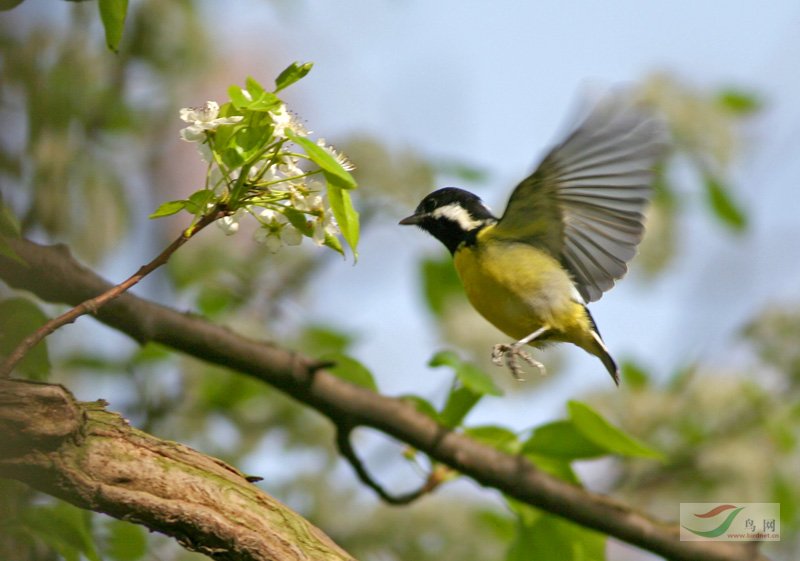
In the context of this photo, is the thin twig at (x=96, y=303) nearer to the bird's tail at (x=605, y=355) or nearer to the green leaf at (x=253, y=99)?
the green leaf at (x=253, y=99)

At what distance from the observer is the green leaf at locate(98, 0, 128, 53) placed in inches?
68.2

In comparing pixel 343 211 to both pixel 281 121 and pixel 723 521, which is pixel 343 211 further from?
pixel 723 521

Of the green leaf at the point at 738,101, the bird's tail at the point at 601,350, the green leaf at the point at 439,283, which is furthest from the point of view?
Result: the green leaf at the point at 738,101

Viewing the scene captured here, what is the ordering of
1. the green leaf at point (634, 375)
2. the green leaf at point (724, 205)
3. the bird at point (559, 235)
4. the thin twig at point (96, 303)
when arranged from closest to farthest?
the thin twig at point (96, 303), the bird at point (559, 235), the green leaf at point (634, 375), the green leaf at point (724, 205)

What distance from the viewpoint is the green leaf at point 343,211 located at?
5.62 feet

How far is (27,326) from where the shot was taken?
6.66ft

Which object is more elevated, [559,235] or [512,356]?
[559,235]

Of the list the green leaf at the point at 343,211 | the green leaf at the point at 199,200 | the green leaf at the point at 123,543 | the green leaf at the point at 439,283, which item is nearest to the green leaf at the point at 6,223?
the green leaf at the point at 199,200

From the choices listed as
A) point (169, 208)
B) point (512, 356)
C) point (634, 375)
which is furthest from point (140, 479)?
point (634, 375)

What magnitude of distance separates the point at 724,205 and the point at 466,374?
2.28m

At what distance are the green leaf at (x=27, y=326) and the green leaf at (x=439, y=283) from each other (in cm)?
195

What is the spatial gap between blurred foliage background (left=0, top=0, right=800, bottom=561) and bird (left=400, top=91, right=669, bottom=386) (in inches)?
18.9

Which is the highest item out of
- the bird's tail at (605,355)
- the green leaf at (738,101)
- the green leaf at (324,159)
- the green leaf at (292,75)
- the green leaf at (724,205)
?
the green leaf at (738,101)

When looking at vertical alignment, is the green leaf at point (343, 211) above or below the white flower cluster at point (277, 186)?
below
